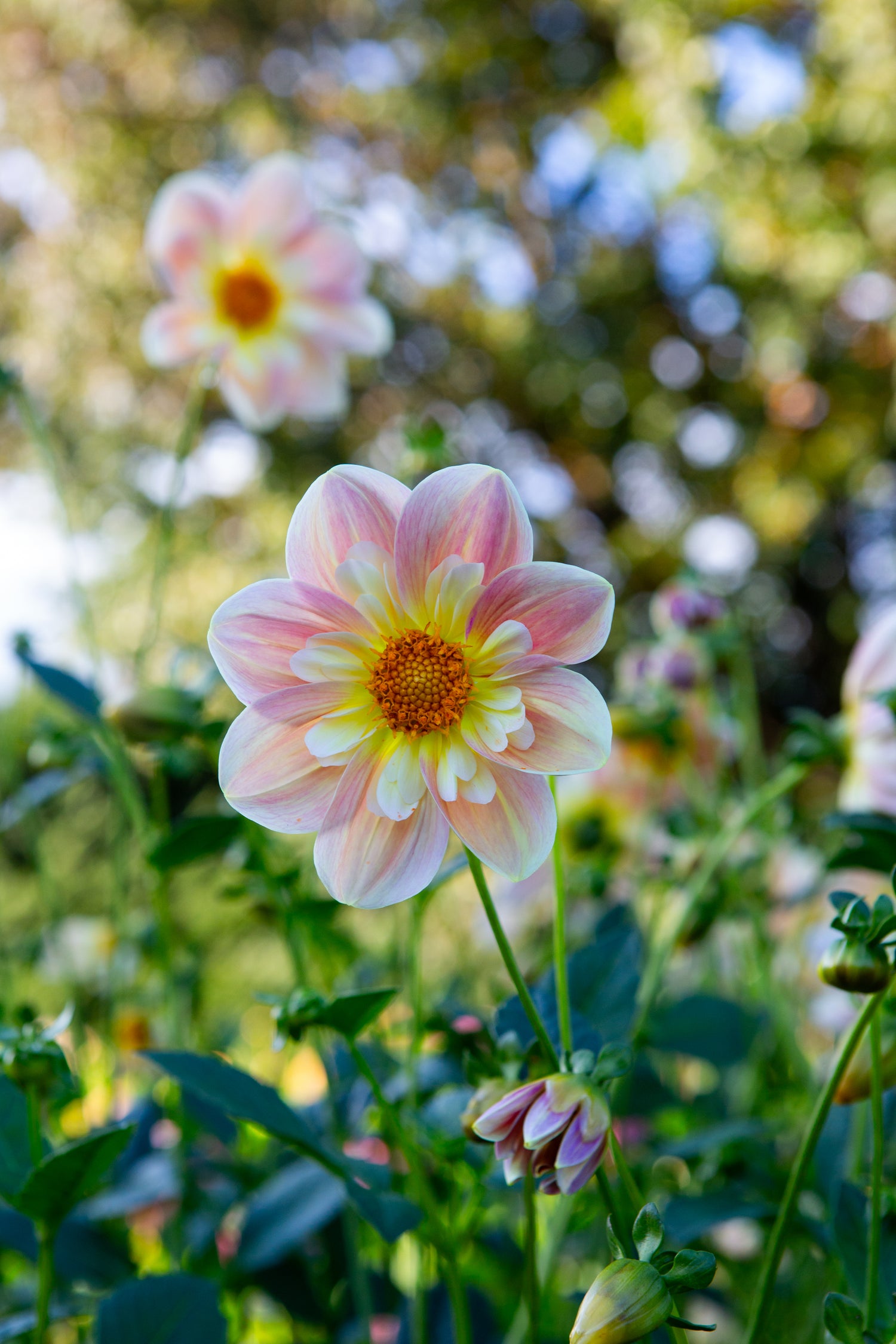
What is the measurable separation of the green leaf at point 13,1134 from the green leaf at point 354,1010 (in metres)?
0.14

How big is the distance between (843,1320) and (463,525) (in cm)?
26

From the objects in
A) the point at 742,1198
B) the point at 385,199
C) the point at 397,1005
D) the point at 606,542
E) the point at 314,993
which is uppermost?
the point at 385,199

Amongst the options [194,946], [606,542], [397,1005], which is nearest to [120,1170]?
[194,946]

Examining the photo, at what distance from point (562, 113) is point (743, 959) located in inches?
174

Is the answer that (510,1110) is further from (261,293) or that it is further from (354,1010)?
(261,293)

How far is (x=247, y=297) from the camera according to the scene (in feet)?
3.23

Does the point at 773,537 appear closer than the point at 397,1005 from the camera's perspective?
No

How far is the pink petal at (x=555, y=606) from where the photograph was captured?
321mm

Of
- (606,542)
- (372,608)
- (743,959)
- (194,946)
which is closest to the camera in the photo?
(372,608)

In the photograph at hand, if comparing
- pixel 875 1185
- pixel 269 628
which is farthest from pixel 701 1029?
pixel 269 628

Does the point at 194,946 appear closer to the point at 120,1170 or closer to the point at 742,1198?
the point at 120,1170

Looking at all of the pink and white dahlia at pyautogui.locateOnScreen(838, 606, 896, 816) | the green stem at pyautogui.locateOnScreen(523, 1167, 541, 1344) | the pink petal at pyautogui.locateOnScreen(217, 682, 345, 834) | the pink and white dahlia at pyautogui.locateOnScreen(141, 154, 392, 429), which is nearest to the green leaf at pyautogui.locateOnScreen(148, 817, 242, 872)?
the pink petal at pyautogui.locateOnScreen(217, 682, 345, 834)

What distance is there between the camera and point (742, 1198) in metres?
0.43

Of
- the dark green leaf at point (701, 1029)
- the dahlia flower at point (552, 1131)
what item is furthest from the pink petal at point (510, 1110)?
the dark green leaf at point (701, 1029)
